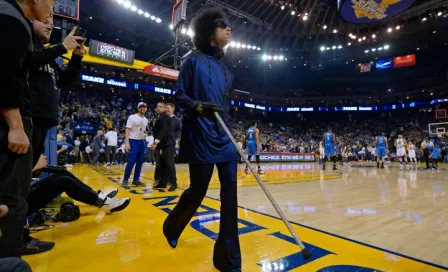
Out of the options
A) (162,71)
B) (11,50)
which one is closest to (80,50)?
(11,50)

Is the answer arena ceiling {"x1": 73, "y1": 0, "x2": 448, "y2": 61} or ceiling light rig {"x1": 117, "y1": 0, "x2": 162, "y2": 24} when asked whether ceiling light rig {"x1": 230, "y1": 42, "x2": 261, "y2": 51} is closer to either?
arena ceiling {"x1": 73, "y1": 0, "x2": 448, "y2": 61}

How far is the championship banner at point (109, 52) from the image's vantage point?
38.2ft

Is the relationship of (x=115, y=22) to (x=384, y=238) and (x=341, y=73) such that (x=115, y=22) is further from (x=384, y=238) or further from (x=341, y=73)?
(x=341, y=73)

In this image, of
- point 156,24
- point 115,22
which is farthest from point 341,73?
point 115,22

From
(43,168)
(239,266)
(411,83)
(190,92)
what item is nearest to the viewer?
(239,266)

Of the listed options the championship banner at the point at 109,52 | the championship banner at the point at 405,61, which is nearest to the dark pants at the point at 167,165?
the championship banner at the point at 109,52

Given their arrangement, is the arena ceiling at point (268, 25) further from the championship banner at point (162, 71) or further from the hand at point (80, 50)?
the hand at point (80, 50)

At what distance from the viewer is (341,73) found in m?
37.8

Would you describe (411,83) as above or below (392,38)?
below

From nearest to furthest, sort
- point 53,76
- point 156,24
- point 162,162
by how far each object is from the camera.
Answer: point 53,76 < point 162,162 < point 156,24

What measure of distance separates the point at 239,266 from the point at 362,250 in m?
1.08

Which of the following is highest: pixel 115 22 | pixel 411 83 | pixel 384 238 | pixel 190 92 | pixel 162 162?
pixel 115 22

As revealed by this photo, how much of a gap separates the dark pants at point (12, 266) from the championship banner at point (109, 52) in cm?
1320

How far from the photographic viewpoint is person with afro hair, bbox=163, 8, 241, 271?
64.2 inches
